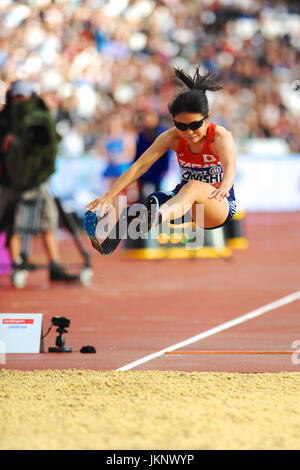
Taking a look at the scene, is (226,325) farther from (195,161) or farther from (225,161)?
(225,161)

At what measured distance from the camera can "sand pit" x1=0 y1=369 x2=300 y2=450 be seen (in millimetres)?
4715

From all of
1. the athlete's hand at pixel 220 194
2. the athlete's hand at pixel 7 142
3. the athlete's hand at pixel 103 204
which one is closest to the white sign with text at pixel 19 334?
the athlete's hand at pixel 103 204

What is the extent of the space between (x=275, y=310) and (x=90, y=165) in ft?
39.5

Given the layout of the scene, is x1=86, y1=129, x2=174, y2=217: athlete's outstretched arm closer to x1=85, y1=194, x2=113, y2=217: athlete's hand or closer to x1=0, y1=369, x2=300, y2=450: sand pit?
x1=85, y1=194, x2=113, y2=217: athlete's hand

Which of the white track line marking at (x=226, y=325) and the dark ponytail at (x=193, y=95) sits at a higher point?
the dark ponytail at (x=193, y=95)

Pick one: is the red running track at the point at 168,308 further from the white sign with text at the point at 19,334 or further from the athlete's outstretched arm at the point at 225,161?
the athlete's outstretched arm at the point at 225,161

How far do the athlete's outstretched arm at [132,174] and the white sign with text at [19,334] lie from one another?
1407mm

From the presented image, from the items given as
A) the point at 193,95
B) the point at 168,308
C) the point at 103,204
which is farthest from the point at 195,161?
the point at 168,308

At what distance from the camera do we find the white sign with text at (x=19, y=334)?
7.48 meters

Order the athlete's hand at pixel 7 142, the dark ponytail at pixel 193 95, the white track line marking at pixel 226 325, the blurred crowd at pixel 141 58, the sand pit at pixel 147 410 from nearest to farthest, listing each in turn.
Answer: the sand pit at pixel 147 410, the dark ponytail at pixel 193 95, the white track line marking at pixel 226 325, the athlete's hand at pixel 7 142, the blurred crowd at pixel 141 58

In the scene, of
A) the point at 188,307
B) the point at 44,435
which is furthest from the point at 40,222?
the point at 44,435

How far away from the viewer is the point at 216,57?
27078mm

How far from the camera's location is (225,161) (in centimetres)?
636
